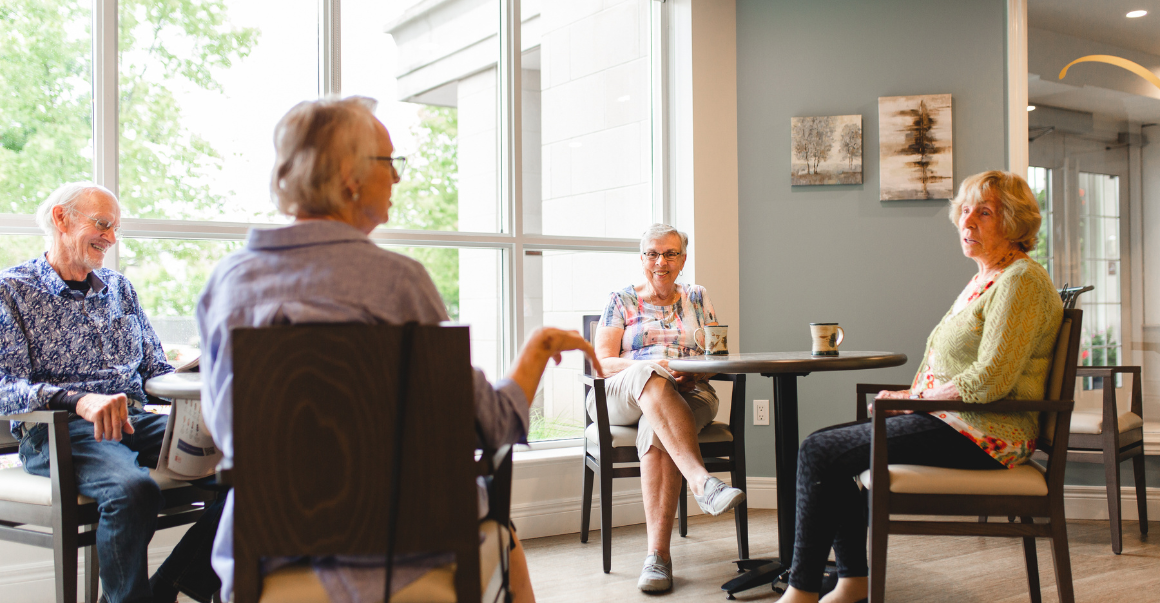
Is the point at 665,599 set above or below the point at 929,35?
below

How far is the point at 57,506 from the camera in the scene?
1.76 m

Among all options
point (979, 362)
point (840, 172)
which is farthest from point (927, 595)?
point (840, 172)

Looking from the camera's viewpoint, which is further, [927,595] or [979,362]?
[927,595]

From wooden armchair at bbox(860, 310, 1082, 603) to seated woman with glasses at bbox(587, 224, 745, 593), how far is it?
476 millimetres

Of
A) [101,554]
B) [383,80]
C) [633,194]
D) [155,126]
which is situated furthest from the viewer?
[633,194]

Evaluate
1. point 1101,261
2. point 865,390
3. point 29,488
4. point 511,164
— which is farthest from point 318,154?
point 1101,261

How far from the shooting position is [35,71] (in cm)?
253

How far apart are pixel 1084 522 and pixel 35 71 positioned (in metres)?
4.52

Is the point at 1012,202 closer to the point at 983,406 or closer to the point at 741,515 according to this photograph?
the point at 983,406

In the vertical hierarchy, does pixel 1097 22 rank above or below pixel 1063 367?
above

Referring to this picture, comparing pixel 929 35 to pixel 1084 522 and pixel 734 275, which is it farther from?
pixel 1084 522

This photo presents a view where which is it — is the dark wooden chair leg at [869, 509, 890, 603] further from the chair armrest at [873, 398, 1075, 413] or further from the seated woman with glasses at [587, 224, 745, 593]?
the seated woman with glasses at [587, 224, 745, 593]

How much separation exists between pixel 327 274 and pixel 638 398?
5.49 ft

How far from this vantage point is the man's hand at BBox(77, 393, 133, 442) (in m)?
1.85
